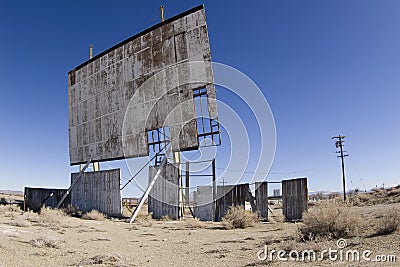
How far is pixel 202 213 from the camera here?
778 inches

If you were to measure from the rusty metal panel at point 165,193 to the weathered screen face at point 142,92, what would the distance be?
1345 millimetres

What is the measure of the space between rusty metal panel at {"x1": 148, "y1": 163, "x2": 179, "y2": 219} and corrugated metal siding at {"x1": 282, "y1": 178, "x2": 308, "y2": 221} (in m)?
5.81

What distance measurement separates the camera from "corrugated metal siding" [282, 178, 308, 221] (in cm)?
1811

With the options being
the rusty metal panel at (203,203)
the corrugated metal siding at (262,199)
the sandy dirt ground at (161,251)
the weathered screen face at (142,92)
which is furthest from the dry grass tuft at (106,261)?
the rusty metal panel at (203,203)

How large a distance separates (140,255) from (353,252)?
15.2ft

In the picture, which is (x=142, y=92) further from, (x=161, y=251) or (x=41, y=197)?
(x=161, y=251)

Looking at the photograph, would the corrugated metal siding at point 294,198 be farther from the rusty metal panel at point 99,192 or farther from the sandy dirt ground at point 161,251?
the rusty metal panel at point 99,192

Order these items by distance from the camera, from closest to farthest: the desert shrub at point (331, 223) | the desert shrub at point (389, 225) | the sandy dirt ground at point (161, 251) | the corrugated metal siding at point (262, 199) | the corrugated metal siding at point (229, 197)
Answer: the sandy dirt ground at point (161, 251), the desert shrub at point (389, 225), the desert shrub at point (331, 223), the corrugated metal siding at point (262, 199), the corrugated metal siding at point (229, 197)

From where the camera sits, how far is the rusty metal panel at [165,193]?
63.2 feet

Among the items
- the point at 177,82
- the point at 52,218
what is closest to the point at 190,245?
the point at 52,218

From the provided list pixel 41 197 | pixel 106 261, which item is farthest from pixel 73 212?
pixel 106 261

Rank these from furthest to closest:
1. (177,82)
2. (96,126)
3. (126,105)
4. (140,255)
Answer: (96,126), (126,105), (177,82), (140,255)

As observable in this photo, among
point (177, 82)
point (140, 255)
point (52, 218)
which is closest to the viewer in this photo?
point (140, 255)

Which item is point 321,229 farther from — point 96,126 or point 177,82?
point 96,126
